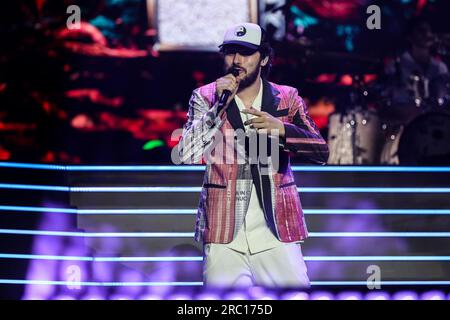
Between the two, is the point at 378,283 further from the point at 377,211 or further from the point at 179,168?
the point at 179,168

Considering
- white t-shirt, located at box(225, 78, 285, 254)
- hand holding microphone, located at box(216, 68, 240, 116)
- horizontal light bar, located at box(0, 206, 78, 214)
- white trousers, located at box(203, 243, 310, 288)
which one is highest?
hand holding microphone, located at box(216, 68, 240, 116)

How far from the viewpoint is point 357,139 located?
6.93m

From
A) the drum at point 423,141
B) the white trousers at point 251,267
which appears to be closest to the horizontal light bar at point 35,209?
the white trousers at point 251,267

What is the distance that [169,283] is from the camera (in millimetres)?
5203

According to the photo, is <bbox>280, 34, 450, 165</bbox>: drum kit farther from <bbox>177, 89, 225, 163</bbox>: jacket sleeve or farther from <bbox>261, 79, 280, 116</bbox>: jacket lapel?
<bbox>177, 89, 225, 163</bbox>: jacket sleeve

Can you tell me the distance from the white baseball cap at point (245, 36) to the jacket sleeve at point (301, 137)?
0.35m

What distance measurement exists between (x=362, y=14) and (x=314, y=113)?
94 centimetres

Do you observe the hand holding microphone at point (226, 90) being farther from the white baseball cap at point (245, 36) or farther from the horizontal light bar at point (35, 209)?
the horizontal light bar at point (35, 209)

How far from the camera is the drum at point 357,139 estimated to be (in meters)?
6.92

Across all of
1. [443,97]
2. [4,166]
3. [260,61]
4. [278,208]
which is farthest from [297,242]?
[443,97]

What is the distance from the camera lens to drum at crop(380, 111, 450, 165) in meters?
6.65

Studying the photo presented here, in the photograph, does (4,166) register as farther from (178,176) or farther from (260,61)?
(260,61)

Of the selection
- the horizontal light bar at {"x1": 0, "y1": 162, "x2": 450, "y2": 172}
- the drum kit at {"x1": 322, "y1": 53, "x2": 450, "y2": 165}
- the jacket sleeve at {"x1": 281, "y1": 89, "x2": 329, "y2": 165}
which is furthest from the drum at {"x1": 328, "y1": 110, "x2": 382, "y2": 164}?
the jacket sleeve at {"x1": 281, "y1": 89, "x2": 329, "y2": 165}

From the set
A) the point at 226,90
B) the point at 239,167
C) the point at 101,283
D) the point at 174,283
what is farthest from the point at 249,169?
the point at 101,283
